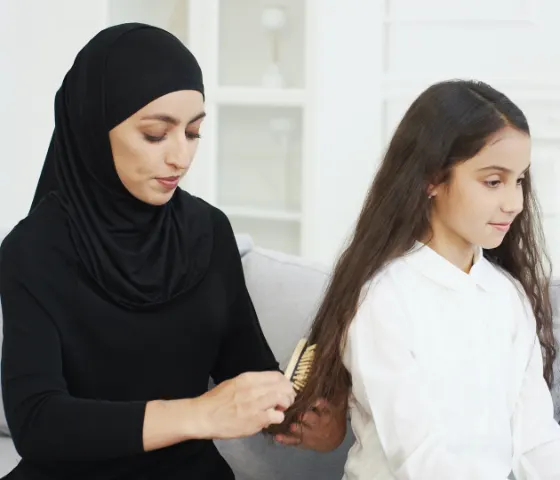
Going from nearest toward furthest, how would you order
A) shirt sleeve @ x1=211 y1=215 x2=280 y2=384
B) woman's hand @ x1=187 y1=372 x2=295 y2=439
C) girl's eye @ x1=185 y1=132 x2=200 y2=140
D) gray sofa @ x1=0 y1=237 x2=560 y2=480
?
woman's hand @ x1=187 y1=372 x2=295 y2=439
girl's eye @ x1=185 y1=132 x2=200 y2=140
shirt sleeve @ x1=211 y1=215 x2=280 y2=384
gray sofa @ x1=0 y1=237 x2=560 y2=480

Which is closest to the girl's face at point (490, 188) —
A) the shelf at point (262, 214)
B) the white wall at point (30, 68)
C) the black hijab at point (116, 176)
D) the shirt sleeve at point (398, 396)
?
the shirt sleeve at point (398, 396)

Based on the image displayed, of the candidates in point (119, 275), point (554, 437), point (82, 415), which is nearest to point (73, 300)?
point (119, 275)

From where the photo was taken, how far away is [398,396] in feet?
3.86

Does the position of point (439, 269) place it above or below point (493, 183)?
below

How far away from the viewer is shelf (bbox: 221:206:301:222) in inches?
119

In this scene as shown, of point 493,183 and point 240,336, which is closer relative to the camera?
point 493,183

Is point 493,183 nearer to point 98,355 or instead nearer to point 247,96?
point 98,355

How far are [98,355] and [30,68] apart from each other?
201 cm

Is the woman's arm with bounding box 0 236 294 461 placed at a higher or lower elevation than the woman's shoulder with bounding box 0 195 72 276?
lower

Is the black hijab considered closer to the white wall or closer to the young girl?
the young girl

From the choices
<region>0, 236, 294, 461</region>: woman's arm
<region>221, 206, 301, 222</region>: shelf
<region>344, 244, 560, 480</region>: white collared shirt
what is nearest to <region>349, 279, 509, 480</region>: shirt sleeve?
<region>344, 244, 560, 480</region>: white collared shirt

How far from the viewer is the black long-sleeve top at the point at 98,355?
1.17 m

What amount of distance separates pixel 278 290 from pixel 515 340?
0.48m

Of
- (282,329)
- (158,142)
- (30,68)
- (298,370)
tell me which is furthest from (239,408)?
(30,68)
